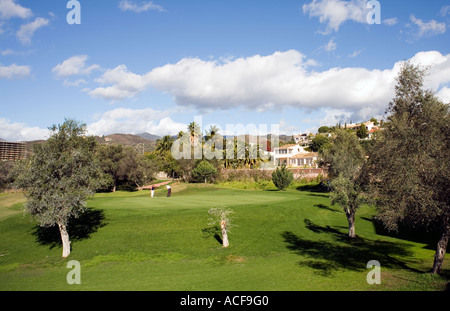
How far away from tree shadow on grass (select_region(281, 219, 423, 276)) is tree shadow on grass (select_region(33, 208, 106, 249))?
14.8 m

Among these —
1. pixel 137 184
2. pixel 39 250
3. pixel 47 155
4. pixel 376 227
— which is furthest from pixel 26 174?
pixel 137 184

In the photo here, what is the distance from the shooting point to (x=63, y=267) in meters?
17.9

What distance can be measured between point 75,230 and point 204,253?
1095cm

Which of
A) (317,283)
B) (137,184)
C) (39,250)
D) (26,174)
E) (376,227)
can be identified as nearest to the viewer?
(317,283)

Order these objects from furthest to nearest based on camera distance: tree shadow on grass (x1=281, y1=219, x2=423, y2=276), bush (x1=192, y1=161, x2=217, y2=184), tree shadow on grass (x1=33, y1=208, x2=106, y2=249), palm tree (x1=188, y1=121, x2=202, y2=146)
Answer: palm tree (x1=188, y1=121, x2=202, y2=146), bush (x1=192, y1=161, x2=217, y2=184), tree shadow on grass (x1=33, y1=208, x2=106, y2=249), tree shadow on grass (x1=281, y1=219, x2=423, y2=276)

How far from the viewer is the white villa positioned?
88887mm

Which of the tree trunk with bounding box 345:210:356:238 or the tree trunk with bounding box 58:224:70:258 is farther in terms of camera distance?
the tree trunk with bounding box 345:210:356:238

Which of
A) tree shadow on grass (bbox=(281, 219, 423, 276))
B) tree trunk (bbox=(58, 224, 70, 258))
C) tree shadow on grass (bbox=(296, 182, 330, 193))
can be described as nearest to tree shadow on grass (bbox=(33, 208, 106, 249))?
tree trunk (bbox=(58, 224, 70, 258))

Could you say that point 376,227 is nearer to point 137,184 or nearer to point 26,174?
point 26,174

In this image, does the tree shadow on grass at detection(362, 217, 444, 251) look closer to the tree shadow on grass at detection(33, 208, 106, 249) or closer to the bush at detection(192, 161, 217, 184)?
the tree shadow on grass at detection(33, 208, 106, 249)

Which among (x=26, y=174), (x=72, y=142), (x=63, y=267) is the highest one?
(x=72, y=142)

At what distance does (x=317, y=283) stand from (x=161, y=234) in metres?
12.8

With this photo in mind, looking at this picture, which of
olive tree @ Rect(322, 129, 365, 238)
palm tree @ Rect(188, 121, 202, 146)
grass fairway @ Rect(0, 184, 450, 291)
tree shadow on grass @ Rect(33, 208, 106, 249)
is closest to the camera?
grass fairway @ Rect(0, 184, 450, 291)
